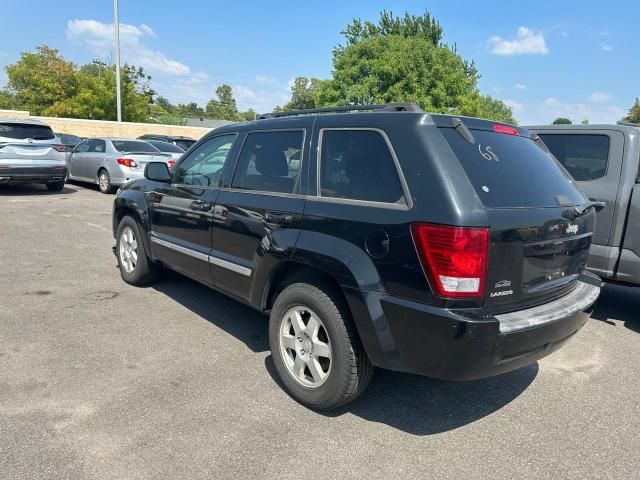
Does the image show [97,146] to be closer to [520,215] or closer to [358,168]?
[358,168]

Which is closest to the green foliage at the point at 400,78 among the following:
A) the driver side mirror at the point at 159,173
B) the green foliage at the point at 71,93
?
the green foliage at the point at 71,93

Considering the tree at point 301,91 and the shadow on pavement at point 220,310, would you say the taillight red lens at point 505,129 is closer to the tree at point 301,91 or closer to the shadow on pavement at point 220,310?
the shadow on pavement at point 220,310

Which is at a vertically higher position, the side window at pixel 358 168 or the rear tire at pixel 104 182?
the side window at pixel 358 168

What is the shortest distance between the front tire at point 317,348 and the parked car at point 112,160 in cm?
Answer: 1030

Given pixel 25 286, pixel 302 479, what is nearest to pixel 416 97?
pixel 25 286

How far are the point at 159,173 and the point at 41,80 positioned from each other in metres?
45.2

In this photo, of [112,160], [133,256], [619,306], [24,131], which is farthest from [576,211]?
[24,131]

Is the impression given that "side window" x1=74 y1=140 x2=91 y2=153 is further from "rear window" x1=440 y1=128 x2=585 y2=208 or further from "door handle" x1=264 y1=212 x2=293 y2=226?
"rear window" x1=440 y1=128 x2=585 y2=208

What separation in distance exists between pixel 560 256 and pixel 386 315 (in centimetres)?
120

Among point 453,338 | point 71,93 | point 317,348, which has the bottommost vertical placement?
point 317,348

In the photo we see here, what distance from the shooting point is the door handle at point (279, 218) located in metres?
3.11

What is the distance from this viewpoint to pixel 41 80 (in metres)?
41.2

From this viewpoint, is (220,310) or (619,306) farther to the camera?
(619,306)

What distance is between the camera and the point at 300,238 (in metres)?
2.98
